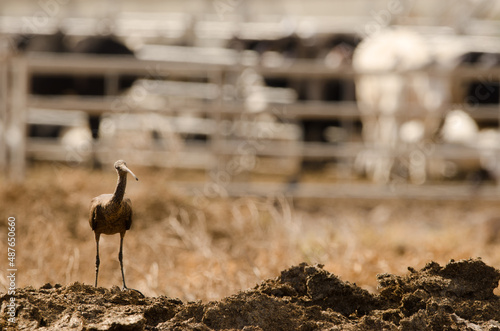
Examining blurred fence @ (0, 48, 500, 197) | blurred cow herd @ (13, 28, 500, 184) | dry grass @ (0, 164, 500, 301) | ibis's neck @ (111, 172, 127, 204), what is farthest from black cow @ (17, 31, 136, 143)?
ibis's neck @ (111, 172, 127, 204)

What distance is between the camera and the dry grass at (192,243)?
12.2ft

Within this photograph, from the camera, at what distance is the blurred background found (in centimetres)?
443

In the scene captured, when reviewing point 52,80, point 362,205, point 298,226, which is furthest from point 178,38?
point 298,226

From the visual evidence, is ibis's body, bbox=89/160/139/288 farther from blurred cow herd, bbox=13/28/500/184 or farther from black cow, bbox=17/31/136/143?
black cow, bbox=17/31/136/143

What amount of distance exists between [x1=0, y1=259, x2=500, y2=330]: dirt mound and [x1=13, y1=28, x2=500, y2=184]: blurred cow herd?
5.65m

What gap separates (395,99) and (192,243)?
6.04 metres

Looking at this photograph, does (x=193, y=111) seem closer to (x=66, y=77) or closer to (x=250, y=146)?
(x=250, y=146)

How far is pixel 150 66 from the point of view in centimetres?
802

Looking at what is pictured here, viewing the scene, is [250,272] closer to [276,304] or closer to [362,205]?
[276,304]

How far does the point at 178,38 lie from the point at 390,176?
474cm

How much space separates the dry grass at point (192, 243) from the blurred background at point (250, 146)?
2cm

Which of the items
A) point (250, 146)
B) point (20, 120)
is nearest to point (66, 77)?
point (20, 120)

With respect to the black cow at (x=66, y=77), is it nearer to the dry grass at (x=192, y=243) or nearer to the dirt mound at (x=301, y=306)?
the dry grass at (x=192, y=243)

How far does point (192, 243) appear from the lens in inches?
174
